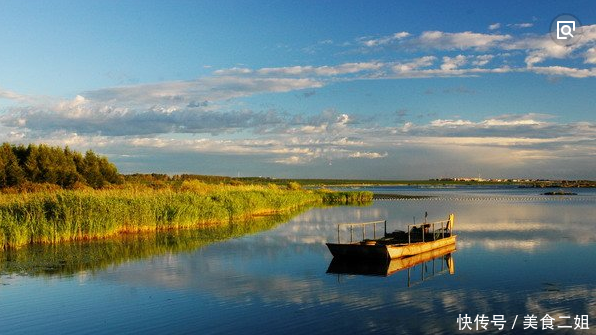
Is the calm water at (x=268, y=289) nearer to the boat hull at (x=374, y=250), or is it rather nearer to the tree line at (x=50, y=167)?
the boat hull at (x=374, y=250)

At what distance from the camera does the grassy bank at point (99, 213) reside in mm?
26234

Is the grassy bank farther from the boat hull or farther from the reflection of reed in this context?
the boat hull

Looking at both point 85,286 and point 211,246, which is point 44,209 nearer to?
point 211,246

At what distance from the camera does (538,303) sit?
610 inches

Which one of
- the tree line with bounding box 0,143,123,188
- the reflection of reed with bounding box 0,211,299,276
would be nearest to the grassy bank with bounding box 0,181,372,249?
the reflection of reed with bounding box 0,211,299,276

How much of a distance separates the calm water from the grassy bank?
1.73 metres

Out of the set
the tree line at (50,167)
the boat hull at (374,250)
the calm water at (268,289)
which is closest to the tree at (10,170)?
the tree line at (50,167)

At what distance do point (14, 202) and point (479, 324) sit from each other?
23.1 meters

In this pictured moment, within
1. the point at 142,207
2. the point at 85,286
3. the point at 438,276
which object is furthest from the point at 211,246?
the point at 438,276

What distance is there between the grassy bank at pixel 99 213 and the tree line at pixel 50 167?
52.5 feet

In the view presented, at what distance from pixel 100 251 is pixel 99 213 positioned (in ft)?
15.1

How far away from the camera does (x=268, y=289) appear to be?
17.3 metres

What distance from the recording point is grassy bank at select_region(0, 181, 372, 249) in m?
26.2

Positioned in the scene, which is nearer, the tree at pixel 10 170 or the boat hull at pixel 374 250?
the boat hull at pixel 374 250
